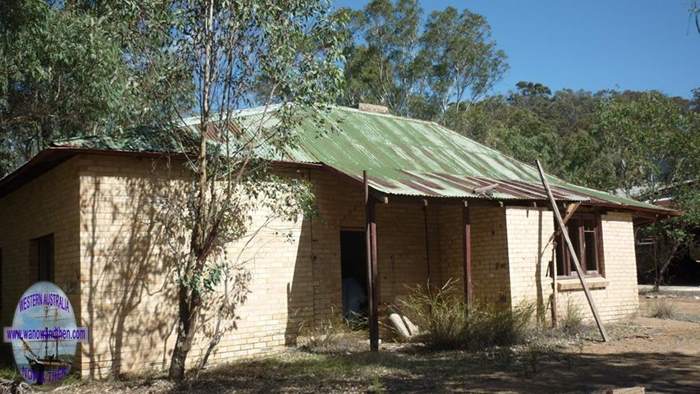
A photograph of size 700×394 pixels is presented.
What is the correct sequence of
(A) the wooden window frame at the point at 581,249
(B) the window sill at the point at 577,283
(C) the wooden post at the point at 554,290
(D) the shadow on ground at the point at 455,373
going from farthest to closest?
(A) the wooden window frame at the point at 581,249 → (B) the window sill at the point at 577,283 → (C) the wooden post at the point at 554,290 → (D) the shadow on ground at the point at 455,373

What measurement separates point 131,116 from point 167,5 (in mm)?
2428

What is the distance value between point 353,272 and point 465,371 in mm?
6672

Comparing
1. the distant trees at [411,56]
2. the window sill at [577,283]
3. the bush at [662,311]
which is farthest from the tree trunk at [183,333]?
the distant trees at [411,56]

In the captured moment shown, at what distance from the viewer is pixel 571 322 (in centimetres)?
1239

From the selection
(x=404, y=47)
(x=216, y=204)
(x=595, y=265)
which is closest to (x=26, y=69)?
(x=216, y=204)

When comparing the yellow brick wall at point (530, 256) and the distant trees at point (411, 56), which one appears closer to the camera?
the yellow brick wall at point (530, 256)

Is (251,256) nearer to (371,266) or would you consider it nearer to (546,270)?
(371,266)

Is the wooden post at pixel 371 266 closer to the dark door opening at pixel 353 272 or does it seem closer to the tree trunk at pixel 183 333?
the dark door opening at pixel 353 272

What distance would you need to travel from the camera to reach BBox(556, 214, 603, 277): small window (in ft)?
45.5

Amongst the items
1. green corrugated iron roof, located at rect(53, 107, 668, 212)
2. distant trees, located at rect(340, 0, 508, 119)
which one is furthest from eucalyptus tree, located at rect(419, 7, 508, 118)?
green corrugated iron roof, located at rect(53, 107, 668, 212)

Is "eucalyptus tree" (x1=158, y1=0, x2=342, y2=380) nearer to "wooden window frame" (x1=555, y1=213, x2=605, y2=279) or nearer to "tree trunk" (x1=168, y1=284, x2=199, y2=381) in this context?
"tree trunk" (x1=168, y1=284, x2=199, y2=381)

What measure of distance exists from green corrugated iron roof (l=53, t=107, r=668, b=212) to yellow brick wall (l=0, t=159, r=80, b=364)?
1104 millimetres

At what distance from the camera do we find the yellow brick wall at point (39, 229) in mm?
9547

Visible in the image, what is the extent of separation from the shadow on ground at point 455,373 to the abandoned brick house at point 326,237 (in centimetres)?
131
